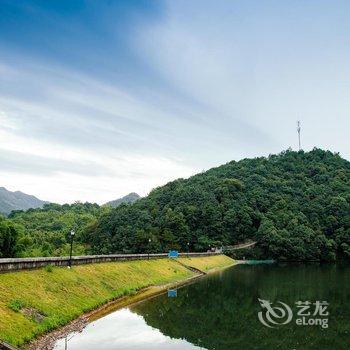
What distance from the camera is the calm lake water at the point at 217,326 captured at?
25.2m

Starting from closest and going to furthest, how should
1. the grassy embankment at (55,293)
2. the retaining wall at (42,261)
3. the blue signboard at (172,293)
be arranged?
the grassy embankment at (55,293) → the retaining wall at (42,261) → the blue signboard at (172,293)

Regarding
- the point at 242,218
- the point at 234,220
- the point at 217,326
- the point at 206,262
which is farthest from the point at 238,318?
the point at 242,218

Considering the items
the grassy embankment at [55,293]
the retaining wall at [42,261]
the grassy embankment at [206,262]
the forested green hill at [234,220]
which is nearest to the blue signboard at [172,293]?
the grassy embankment at [55,293]

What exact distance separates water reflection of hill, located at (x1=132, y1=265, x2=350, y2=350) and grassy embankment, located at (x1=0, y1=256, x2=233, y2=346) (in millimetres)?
4200

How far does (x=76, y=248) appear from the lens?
425 feet

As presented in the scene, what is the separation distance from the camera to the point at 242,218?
470 feet

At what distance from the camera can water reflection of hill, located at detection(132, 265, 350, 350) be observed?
1023 inches

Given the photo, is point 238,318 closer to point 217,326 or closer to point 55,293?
point 217,326

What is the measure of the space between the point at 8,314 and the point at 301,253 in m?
117

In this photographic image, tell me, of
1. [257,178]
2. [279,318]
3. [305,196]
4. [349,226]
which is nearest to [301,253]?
[349,226]

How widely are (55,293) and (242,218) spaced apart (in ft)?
378

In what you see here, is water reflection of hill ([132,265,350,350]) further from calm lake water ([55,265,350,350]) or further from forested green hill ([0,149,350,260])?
forested green hill ([0,149,350,260])

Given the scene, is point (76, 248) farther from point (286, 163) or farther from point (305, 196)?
point (286, 163)

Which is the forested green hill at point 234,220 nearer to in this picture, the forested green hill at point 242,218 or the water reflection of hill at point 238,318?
the forested green hill at point 242,218
